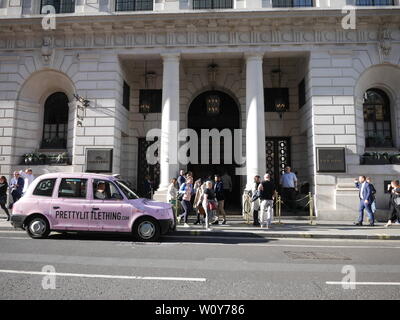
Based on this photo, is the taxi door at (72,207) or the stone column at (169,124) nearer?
the taxi door at (72,207)

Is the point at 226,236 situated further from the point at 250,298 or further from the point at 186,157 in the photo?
the point at 186,157

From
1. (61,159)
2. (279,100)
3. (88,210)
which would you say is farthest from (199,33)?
(88,210)

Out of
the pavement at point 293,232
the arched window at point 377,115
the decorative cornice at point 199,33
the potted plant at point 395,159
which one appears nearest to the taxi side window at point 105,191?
the pavement at point 293,232

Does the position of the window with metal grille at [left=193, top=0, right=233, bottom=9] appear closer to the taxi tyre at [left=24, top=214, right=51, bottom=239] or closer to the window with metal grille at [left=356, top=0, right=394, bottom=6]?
the window with metal grille at [left=356, top=0, right=394, bottom=6]

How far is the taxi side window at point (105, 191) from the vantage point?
340 inches

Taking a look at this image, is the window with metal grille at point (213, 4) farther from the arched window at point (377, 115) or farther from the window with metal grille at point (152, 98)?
the arched window at point (377, 115)

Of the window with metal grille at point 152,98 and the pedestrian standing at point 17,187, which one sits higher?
the window with metal grille at point 152,98

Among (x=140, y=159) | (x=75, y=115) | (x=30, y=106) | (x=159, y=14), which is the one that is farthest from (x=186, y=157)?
(x=30, y=106)

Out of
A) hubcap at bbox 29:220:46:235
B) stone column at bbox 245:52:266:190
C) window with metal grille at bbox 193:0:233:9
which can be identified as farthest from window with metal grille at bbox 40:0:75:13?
hubcap at bbox 29:220:46:235

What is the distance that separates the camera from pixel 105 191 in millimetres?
8711

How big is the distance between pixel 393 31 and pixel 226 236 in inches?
549

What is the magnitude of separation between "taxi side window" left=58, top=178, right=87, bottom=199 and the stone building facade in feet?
18.1
